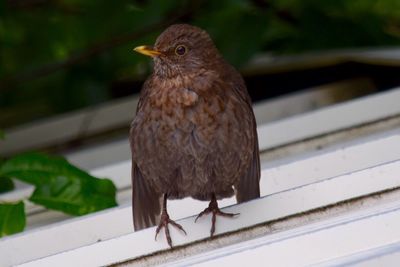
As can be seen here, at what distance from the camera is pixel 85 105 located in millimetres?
6215

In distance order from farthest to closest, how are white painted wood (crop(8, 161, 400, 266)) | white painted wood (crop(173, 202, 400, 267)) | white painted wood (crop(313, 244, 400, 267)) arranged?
white painted wood (crop(8, 161, 400, 266))
white painted wood (crop(173, 202, 400, 267))
white painted wood (crop(313, 244, 400, 267))

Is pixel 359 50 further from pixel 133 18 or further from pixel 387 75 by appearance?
pixel 133 18

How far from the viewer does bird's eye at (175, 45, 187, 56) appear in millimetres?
4371

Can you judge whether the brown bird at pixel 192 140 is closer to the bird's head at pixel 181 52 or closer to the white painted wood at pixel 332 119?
the bird's head at pixel 181 52

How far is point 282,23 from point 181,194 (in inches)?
92.1

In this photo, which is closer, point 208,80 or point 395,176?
point 395,176

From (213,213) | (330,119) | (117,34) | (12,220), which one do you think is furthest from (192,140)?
(117,34)

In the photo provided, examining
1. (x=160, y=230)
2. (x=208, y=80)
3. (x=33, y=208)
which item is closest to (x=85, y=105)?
(x=33, y=208)

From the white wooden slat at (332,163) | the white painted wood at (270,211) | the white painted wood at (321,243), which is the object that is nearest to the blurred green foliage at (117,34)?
the white wooden slat at (332,163)

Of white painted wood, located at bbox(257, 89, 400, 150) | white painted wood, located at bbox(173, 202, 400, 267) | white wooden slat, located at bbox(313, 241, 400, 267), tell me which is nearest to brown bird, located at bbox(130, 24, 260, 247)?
white painted wood, located at bbox(257, 89, 400, 150)

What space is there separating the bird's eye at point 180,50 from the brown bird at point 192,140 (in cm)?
7

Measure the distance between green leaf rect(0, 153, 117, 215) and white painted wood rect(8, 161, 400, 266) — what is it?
2.56 feet

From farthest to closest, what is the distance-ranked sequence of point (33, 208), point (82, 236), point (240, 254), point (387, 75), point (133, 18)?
point (133, 18), point (387, 75), point (33, 208), point (82, 236), point (240, 254)

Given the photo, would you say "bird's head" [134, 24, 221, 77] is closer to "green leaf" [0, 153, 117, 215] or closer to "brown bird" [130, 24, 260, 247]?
"brown bird" [130, 24, 260, 247]
